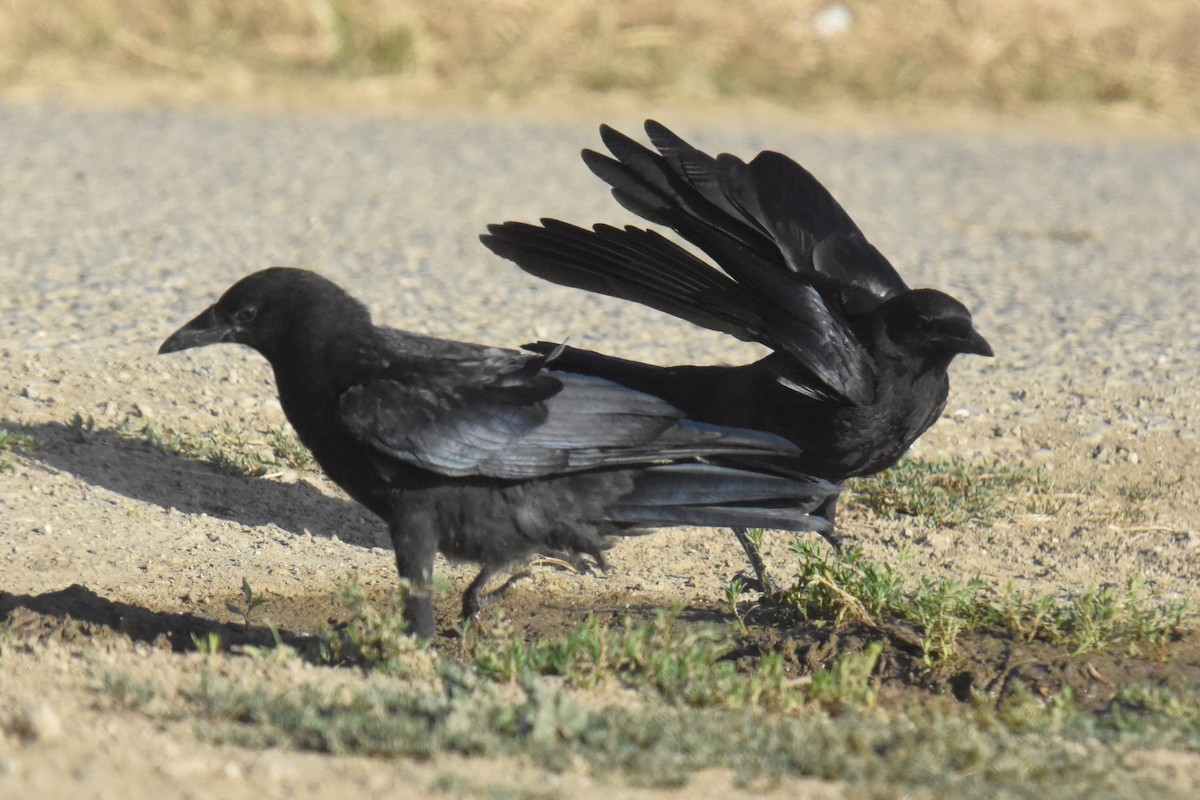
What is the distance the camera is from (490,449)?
4285 millimetres

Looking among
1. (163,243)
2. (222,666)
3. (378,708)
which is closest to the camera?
(378,708)

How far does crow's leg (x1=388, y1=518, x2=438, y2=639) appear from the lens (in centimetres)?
418

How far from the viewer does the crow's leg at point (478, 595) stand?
15.1 feet

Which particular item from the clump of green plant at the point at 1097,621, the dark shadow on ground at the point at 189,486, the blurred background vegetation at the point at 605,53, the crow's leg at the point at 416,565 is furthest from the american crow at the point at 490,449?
the blurred background vegetation at the point at 605,53

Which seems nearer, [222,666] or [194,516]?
[222,666]

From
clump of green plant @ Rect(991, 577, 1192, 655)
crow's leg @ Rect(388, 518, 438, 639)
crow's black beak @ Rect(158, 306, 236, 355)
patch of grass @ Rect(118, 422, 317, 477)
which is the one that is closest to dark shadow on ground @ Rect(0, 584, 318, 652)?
crow's leg @ Rect(388, 518, 438, 639)

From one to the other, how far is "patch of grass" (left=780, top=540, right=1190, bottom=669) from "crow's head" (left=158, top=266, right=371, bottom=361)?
5.01ft

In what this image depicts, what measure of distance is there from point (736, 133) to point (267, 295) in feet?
27.1

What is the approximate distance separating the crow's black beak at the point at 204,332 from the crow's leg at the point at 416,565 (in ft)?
2.78

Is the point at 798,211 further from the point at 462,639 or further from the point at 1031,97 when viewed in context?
the point at 1031,97

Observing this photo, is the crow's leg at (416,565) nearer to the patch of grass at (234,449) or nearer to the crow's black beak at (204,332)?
the crow's black beak at (204,332)

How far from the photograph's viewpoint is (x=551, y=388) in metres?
4.46

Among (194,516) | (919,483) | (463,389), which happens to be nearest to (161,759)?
(463,389)

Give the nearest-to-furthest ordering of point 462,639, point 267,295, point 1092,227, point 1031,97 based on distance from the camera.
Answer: point 462,639
point 267,295
point 1092,227
point 1031,97
